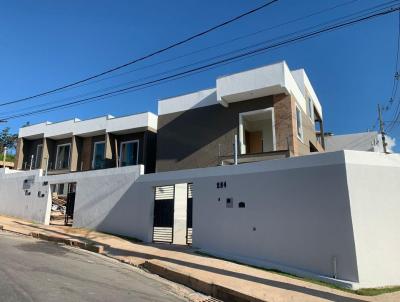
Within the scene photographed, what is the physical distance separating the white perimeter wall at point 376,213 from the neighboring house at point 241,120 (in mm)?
6038

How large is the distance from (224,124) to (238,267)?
34.2ft

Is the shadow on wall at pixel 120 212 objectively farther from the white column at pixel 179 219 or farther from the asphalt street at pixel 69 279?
the asphalt street at pixel 69 279

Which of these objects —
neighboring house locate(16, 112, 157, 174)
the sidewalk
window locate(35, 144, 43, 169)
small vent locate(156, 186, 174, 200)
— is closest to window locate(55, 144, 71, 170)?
neighboring house locate(16, 112, 157, 174)

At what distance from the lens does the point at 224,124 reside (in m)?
20.2

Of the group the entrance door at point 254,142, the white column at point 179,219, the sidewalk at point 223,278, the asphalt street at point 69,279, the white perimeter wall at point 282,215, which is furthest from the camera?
the entrance door at point 254,142

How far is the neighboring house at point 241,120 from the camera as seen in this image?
18.3 metres

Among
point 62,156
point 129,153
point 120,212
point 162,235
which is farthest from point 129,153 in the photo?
point 162,235

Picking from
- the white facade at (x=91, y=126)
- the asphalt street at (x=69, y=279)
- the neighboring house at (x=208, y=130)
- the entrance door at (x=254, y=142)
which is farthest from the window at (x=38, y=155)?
the asphalt street at (x=69, y=279)

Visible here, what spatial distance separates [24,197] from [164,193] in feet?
39.2

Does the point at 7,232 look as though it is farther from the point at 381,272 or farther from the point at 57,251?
the point at 381,272

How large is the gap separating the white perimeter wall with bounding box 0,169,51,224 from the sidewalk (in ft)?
30.6

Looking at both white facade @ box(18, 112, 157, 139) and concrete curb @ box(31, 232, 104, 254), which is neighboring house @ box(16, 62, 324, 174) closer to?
white facade @ box(18, 112, 157, 139)

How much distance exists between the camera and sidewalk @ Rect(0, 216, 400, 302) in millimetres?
8195

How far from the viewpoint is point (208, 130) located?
20.8m
